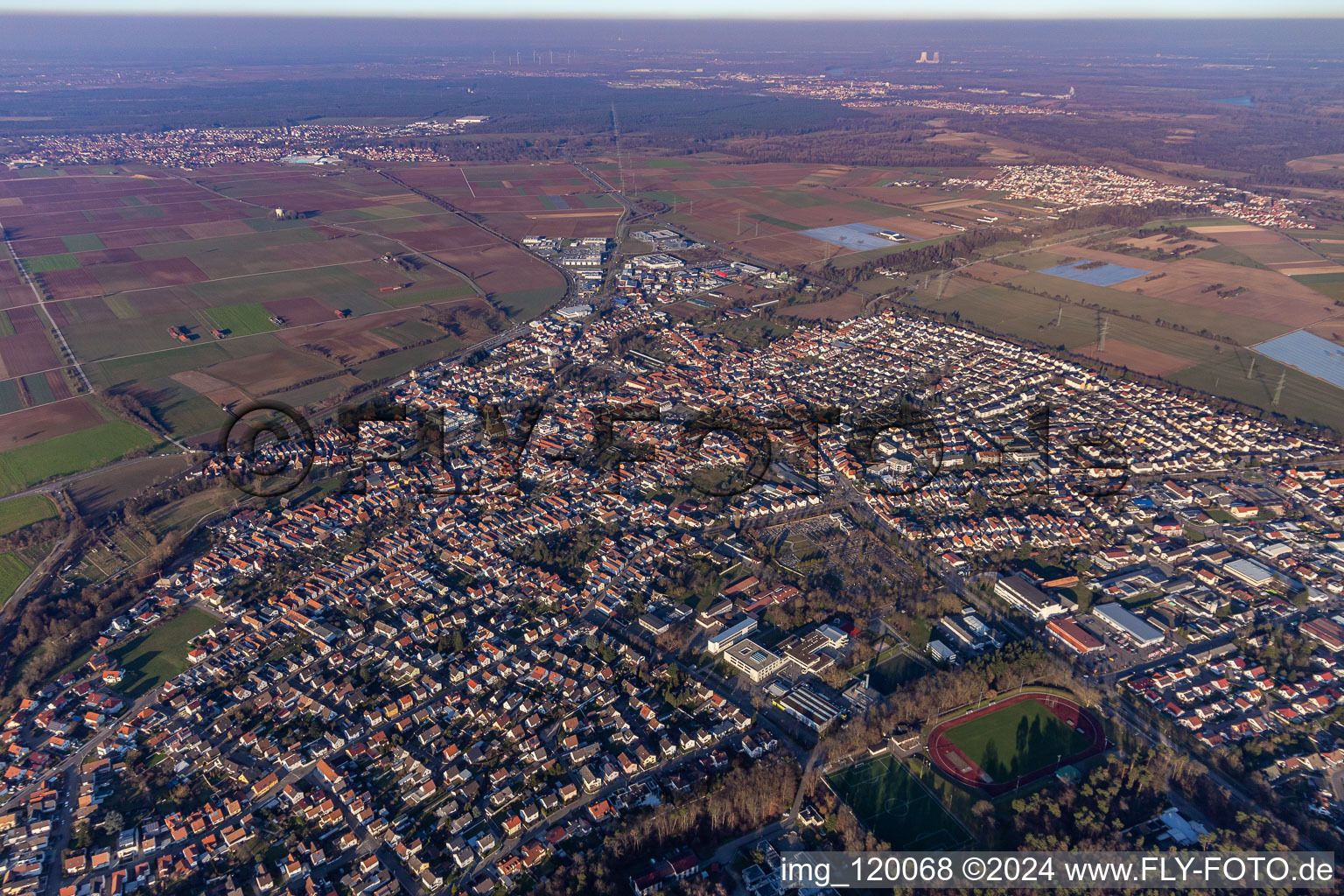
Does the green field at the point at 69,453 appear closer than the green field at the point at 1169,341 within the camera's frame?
Yes

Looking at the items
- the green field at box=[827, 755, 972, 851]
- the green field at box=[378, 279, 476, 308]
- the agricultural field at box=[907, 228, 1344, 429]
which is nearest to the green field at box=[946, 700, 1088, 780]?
the green field at box=[827, 755, 972, 851]

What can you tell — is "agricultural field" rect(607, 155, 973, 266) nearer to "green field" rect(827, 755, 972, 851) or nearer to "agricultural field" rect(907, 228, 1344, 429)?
"agricultural field" rect(907, 228, 1344, 429)

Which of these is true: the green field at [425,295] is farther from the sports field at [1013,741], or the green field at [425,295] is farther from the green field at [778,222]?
the sports field at [1013,741]

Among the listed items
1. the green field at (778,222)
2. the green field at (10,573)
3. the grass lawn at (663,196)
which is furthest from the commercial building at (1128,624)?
the grass lawn at (663,196)

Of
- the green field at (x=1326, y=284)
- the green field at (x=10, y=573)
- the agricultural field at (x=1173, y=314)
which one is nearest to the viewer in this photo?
the green field at (x=10, y=573)

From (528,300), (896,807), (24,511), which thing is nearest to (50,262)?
(528,300)

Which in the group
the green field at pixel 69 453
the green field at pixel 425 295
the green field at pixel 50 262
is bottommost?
the green field at pixel 69 453

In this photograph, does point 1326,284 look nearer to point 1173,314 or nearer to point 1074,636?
point 1173,314

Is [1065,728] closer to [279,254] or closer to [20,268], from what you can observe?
[279,254]
